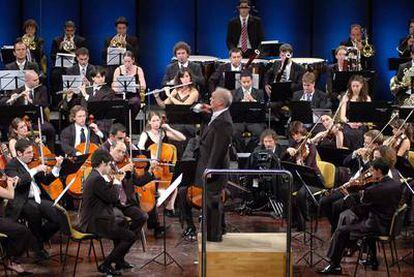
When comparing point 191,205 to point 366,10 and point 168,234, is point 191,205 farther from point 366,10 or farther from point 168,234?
point 366,10

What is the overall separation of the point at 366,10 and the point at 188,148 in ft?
23.9

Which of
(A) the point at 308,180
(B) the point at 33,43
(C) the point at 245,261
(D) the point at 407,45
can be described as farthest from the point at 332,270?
(B) the point at 33,43

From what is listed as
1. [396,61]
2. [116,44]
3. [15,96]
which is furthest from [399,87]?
[15,96]

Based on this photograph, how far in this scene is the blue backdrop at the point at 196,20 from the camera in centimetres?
1805

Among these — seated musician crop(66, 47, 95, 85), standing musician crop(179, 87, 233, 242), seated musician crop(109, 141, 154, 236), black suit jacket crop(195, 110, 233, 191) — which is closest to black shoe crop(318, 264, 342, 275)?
standing musician crop(179, 87, 233, 242)

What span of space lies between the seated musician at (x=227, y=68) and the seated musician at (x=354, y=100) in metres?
1.87

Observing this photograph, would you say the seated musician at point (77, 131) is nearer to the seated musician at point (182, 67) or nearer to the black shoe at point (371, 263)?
the seated musician at point (182, 67)

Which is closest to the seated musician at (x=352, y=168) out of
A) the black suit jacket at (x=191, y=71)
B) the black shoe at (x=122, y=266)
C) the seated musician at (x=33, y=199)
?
the black shoe at (x=122, y=266)

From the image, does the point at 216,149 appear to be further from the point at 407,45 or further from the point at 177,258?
the point at 407,45

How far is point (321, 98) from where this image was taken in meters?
14.0

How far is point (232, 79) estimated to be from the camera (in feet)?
46.5

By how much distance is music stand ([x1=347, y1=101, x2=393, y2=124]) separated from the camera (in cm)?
1262

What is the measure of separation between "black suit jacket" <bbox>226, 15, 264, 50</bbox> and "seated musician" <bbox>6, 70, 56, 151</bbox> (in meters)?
3.44

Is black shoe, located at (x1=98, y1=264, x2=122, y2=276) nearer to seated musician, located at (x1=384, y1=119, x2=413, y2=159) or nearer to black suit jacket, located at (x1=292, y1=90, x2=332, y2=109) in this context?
seated musician, located at (x1=384, y1=119, x2=413, y2=159)
